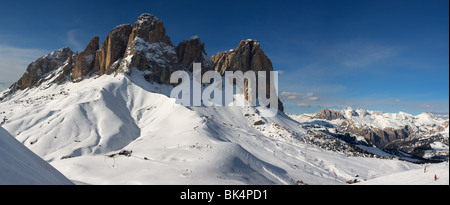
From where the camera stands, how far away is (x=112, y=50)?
102 m

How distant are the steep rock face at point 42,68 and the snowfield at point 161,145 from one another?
82.3 ft

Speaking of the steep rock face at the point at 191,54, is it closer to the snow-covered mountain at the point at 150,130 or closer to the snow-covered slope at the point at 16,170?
the snow-covered mountain at the point at 150,130

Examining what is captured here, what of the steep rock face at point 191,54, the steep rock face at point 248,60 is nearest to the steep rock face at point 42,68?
the steep rock face at point 191,54

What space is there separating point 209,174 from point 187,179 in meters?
2.85

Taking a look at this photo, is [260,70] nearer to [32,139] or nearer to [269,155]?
[269,155]

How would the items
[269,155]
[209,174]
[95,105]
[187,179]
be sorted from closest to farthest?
[187,179], [209,174], [269,155], [95,105]

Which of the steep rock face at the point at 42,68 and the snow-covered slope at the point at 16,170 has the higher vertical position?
the steep rock face at the point at 42,68

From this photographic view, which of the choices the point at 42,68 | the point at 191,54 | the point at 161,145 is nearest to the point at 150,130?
the point at 161,145

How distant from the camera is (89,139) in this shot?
144 feet

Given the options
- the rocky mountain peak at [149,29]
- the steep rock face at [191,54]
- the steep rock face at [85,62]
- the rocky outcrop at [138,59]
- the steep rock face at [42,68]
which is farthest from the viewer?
the steep rock face at [191,54]

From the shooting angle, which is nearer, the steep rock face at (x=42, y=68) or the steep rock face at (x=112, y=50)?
the steep rock face at (x=112, y=50)

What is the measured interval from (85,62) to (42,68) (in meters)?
46.3

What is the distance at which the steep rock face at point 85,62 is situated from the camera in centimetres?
10216
